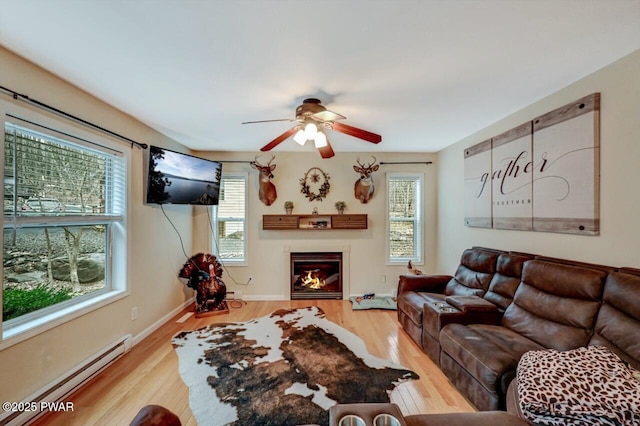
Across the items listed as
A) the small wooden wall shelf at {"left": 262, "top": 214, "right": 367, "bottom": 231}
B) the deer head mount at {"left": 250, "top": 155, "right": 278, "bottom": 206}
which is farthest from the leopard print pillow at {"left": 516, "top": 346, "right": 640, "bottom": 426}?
the deer head mount at {"left": 250, "top": 155, "right": 278, "bottom": 206}

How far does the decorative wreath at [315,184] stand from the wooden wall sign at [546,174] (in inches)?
91.1

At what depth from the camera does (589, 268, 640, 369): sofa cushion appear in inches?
60.2

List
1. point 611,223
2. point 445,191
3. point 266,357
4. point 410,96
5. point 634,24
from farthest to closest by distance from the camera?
1. point 445,191
2. point 266,357
3. point 410,96
4. point 611,223
5. point 634,24

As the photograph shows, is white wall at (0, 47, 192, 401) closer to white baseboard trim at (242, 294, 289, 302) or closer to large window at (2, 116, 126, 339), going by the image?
large window at (2, 116, 126, 339)

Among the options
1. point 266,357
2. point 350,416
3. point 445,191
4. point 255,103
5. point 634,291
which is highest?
point 255,103

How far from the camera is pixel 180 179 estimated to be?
339cm

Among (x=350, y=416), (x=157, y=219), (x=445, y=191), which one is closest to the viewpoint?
(x=350, y=416)

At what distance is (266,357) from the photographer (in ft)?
8.46

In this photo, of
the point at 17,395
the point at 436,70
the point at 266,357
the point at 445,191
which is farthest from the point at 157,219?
the point at 445,191

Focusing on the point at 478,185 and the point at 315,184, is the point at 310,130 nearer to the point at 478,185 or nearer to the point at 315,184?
the point at 315,184

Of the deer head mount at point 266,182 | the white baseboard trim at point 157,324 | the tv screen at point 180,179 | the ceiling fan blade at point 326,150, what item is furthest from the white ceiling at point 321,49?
the white baseboard trim at point 157,324

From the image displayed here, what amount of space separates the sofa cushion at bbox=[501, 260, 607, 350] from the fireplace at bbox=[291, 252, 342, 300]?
2587mm

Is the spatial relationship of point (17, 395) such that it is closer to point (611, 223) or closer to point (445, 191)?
point (611, 223)

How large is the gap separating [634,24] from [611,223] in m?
1.31
